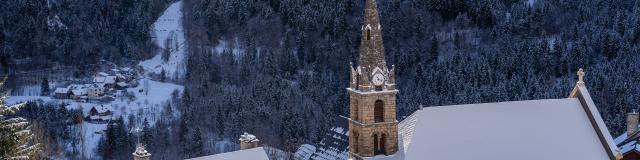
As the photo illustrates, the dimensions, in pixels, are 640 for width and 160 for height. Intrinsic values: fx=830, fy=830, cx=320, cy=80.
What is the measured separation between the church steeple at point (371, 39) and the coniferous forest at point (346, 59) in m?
51.5

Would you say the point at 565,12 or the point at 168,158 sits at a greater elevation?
the point at 565,12

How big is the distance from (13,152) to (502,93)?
102 meters

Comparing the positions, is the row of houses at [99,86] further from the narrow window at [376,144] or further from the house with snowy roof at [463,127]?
the narrow window at [376,144]

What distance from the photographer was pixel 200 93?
163375mm

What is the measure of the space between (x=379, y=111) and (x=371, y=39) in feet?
14.9

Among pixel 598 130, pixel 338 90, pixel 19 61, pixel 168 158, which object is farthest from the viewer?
pixel 19 61

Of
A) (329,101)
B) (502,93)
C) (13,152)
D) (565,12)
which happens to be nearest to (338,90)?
(329,101)

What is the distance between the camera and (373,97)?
51031mm

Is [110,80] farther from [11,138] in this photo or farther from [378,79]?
[11,138]

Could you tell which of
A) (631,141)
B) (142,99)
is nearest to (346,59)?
(142,99)

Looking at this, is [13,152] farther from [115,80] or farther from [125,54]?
[125,54]

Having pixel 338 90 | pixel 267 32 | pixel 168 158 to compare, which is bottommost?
pixel 168 158

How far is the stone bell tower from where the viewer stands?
167ft

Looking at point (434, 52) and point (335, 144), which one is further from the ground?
point (434, 52)
